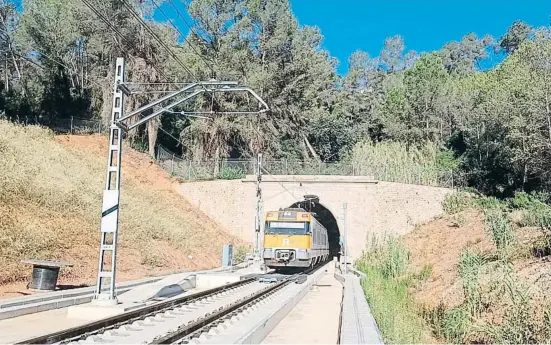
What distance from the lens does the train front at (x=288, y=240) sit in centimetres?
2647

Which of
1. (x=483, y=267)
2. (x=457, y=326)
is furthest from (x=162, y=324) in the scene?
(x=483, y=267)

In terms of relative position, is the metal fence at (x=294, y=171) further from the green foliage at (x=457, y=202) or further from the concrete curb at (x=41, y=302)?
the concrete curb at (x=41, y=302)

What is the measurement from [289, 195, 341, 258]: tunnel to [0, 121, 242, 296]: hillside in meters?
6.30

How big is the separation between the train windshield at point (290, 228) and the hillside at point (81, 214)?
437 cm

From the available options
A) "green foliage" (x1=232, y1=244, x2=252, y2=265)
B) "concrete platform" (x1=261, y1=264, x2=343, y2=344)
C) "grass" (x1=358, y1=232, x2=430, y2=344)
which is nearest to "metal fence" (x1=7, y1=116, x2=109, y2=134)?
"green foliage" (x1=232, y1=244, x2=252, y2=265)

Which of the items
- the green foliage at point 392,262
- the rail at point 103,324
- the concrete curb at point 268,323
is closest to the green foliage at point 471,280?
the concrete curb at point 268,323

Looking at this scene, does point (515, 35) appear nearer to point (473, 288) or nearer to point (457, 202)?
point (457, 202)

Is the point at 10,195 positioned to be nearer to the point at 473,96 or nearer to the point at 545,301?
the point at 545,301

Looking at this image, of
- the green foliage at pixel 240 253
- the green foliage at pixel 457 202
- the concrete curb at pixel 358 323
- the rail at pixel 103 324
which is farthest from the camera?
Result: the green foliage at pixel 457 202

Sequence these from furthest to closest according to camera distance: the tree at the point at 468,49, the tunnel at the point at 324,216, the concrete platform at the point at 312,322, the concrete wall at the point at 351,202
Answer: the tree at the point at 468,49
the tunnel at the point at 324,216
the concrete wall at the point at 351,202
the concrete platform at the point at 312,322

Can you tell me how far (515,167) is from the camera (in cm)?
4062

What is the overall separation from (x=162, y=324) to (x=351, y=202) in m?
28.4

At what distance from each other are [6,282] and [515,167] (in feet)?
118

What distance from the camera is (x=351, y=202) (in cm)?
3847
